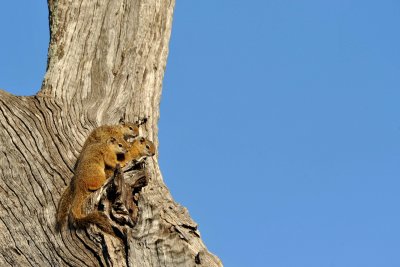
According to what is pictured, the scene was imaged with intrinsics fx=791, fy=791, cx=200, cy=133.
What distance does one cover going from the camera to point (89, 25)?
9500 mm

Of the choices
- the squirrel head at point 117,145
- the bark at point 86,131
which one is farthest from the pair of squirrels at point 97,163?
the bark at point 86,131

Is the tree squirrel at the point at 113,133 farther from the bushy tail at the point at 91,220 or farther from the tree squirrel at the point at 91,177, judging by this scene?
the bushy tail at the point at 91,220

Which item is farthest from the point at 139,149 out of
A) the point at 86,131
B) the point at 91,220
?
the point at 91,220

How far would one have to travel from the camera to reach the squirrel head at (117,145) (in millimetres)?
8558

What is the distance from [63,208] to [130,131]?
7.80ft

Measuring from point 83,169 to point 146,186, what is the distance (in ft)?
2.20

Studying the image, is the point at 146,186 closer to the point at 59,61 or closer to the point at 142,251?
the point at 142,251

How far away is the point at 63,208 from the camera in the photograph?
696 centimetres

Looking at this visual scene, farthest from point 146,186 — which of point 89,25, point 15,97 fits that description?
point 89,25

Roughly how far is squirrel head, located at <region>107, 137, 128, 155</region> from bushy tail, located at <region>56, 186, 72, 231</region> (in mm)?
1378

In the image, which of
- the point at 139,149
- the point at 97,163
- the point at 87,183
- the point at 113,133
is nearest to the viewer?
the point at 87,183

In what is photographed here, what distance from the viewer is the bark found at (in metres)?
6.46

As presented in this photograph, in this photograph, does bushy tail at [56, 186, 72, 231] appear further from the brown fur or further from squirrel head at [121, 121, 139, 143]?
squirrel head at [121, 121, 139, 143]

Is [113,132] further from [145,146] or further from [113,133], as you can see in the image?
[145,146]
